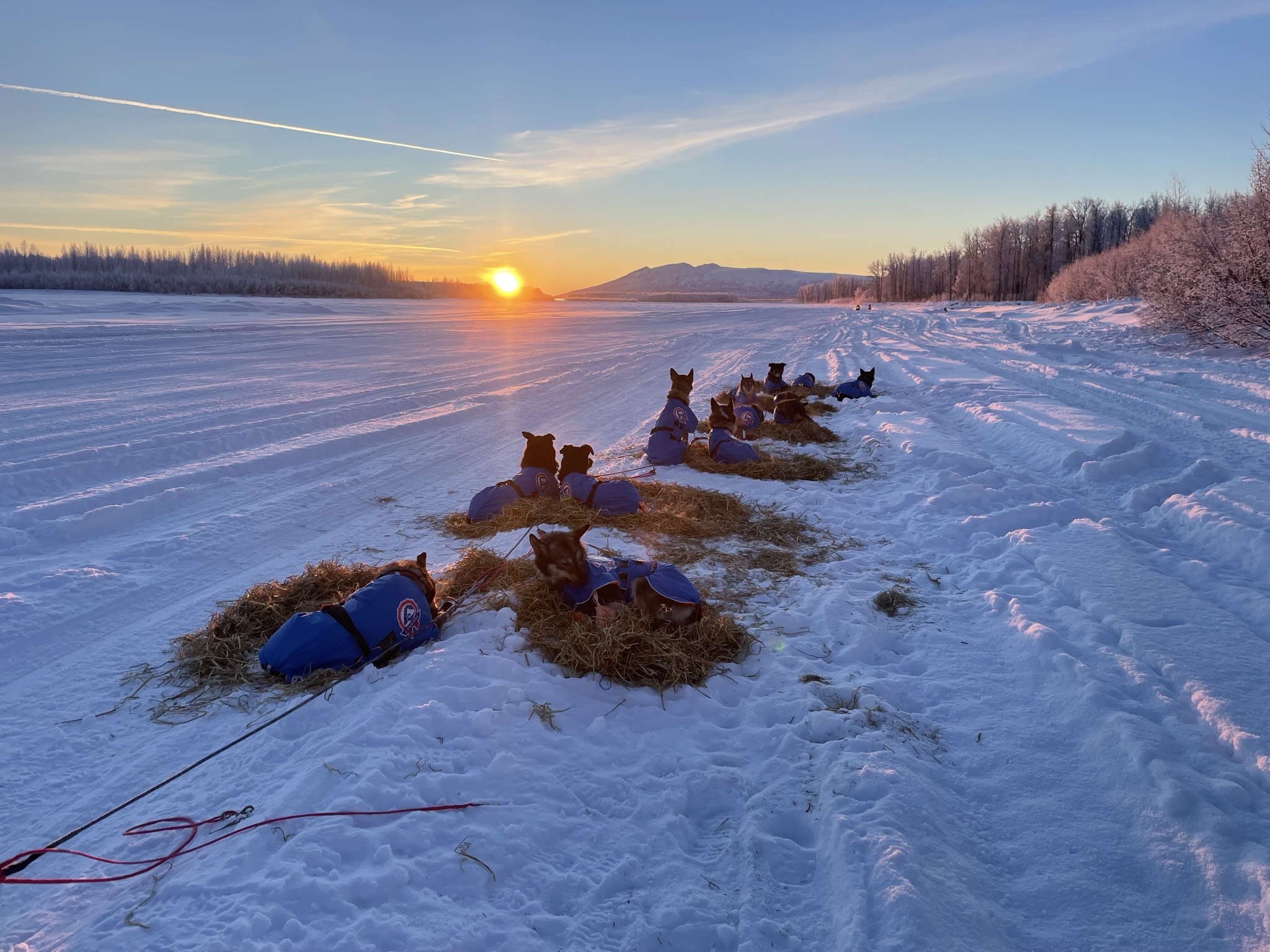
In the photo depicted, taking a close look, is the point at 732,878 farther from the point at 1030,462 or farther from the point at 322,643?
the point at 1030,462

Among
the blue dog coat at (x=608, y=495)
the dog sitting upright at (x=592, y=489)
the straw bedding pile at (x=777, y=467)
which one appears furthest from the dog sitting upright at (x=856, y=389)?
the blue dog coat at (x=608, y=495)

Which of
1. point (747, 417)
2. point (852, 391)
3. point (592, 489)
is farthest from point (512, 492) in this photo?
point (852, 391)

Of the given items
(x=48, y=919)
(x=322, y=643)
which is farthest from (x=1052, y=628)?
(x=48, y=919)

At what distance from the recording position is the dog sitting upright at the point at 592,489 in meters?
6.63

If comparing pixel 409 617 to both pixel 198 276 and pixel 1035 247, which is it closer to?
pixel 198 276

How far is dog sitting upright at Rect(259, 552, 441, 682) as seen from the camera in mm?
3924

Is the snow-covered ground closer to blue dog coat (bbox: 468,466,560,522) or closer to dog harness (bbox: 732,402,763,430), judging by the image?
blue dog coat (bbox: 468,466,560,522)

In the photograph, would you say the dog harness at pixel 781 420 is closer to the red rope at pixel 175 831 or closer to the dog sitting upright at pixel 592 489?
the dog sitting upright at pixel 592 489

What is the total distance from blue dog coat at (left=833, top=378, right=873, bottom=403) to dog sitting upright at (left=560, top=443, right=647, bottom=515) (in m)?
7.66

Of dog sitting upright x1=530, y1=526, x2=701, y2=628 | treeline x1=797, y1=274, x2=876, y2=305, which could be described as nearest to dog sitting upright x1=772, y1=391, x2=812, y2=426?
dog sitting upright x1=530, y1=526, x2=701, y2=628

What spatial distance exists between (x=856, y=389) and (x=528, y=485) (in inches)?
337

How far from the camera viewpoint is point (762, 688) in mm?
3875

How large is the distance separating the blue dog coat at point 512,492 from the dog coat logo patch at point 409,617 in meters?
2.38

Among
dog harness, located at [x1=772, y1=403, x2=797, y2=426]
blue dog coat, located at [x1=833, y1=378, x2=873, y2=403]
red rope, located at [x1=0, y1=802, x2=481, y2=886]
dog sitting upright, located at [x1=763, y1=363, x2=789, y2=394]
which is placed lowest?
red rope, located at [x1=0, y1=802, x2=481, y2=886]
